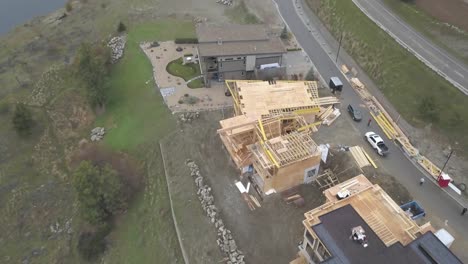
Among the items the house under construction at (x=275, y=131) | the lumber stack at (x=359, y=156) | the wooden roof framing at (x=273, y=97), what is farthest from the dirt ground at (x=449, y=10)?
the lumber stack at (x=359, y=156)

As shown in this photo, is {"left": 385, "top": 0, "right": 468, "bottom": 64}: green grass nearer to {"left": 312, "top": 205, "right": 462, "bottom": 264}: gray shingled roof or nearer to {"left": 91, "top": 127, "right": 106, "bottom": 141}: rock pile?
{"left": 312, "top": 205, "right": 462, "bottom": 264}: gray shingled roof

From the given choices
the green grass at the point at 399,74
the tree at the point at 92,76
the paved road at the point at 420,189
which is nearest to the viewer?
the paved road at the point at 420,189

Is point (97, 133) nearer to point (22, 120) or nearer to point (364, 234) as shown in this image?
point (22, 120)

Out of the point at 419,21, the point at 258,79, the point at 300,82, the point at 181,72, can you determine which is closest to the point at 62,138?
the point at 181,72

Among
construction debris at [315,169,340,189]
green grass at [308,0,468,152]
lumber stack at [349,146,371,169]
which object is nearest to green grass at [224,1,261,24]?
green grass at [308,0,468,152]

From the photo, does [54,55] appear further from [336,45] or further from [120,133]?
[336,45]

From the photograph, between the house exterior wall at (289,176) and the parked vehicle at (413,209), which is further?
the house exterior wall at (289,176)

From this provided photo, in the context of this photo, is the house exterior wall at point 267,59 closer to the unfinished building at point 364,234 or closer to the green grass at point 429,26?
the green grass at point 429,26
